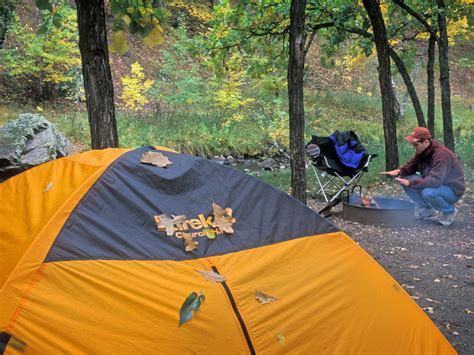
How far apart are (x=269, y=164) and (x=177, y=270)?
11.2m

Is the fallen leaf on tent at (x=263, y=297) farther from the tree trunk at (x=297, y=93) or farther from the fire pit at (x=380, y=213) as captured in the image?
the fire pit at (x=380, y=213)

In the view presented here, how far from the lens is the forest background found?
10070 millimetres

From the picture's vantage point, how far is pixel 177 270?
98.5 inches

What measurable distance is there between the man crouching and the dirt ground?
0.32 metres

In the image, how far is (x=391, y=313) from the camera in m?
2.89

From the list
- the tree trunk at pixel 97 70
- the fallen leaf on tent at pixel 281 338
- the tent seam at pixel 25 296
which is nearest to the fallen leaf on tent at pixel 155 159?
the tent seam at pixel 25 296

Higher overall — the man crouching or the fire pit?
the man crouching

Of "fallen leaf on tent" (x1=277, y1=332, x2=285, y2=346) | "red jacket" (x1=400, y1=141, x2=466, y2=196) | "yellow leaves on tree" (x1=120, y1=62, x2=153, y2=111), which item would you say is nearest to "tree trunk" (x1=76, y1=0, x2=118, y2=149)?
"fallen leaf on tent" (x1=277, y1=332, x2=285, y2=346)

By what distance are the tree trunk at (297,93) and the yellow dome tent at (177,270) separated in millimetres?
2820

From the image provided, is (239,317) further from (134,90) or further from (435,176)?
(134,90)

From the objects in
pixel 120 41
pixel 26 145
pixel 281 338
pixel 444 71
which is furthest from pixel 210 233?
pixel 444 71

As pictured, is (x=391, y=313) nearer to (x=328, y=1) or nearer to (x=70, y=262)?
(x=70, y=262)

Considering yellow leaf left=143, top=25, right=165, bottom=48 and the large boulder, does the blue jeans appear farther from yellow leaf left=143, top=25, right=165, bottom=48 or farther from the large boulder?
the large boulder

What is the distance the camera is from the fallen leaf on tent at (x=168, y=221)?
8.54ft
